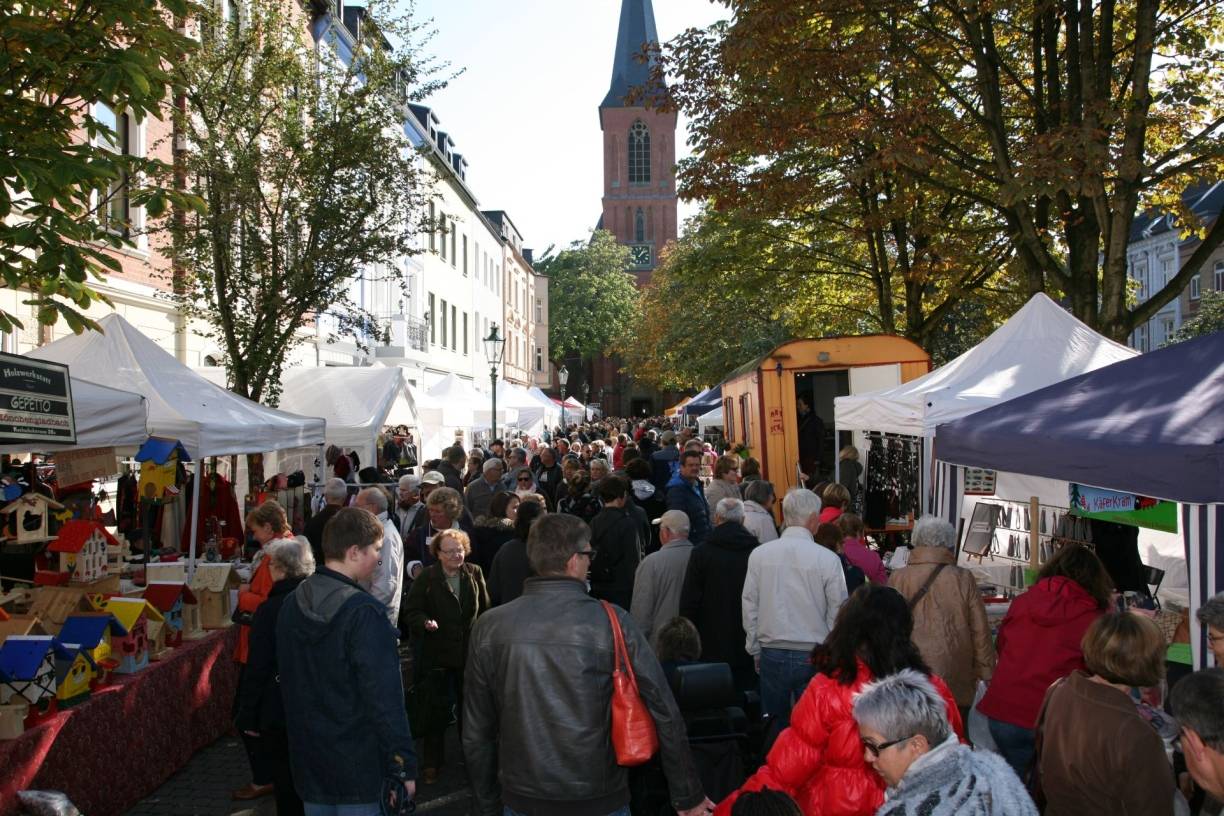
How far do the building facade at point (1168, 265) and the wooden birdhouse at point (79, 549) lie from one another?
47.7m

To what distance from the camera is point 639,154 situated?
3268 inches

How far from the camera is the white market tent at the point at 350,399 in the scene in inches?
555

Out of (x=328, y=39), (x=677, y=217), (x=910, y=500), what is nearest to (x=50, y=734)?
(x=910, y=500)

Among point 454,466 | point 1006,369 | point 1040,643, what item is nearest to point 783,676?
point 1040,643

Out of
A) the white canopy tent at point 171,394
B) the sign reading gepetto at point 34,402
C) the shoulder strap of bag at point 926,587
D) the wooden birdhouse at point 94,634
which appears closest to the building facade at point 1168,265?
the white canopy tent at point 171,394

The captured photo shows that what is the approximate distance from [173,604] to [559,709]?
168 inches

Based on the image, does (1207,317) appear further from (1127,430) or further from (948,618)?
(948,618)

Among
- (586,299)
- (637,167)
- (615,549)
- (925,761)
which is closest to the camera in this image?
(925,761)

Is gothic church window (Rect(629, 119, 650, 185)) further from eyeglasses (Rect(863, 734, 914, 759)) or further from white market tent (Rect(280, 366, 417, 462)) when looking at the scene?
eyeglasses (Rect(863, 734, 914, 759))

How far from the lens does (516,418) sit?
2628 cm

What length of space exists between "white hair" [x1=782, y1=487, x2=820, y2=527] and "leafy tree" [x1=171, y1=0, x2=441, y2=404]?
878 cm

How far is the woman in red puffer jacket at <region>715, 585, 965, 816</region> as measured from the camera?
10.8 feet

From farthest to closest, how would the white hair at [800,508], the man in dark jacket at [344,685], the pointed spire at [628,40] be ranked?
the pointed spire at [628,40]
the white hair at [800,508]
the man in dark jacket at [344,685]

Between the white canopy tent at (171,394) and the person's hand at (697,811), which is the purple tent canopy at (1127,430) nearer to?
the person's hand at (697,811)
